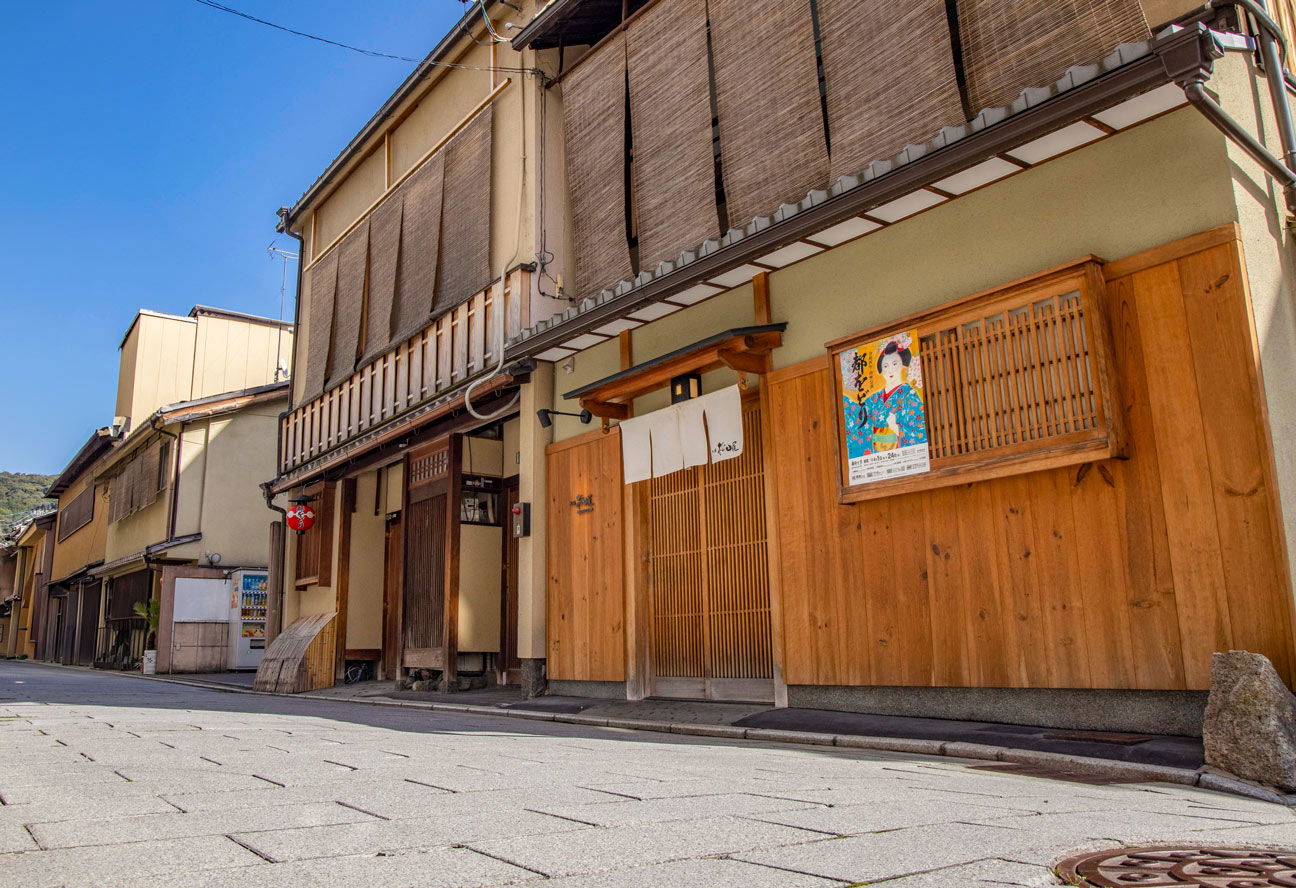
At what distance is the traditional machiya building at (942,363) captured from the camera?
6832mm

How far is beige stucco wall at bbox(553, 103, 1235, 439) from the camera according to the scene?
715cm

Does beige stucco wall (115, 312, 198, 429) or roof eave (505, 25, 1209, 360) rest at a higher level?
beige stucco wall (115, 312, 198, 429)

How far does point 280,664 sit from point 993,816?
653 inches

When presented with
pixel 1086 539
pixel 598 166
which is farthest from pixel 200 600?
pixel 1086 539

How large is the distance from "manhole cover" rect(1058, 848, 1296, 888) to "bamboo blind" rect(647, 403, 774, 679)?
6.90 m

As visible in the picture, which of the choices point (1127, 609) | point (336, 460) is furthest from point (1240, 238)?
point (336, 460)

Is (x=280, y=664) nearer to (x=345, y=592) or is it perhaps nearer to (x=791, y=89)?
(x=345, y=592)

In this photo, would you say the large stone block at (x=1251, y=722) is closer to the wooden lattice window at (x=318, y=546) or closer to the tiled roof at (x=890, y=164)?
the tiled roof at (x=890, y=164)

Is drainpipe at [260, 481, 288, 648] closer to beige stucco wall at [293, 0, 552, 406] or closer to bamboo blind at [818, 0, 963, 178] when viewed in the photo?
beige stucco wall at [293, 0, 552, 406]

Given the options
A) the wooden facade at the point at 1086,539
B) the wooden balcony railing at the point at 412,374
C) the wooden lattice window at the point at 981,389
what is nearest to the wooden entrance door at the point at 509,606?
the wooden balcony railing at the point at 412,374

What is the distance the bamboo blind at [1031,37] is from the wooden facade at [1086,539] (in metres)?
1.66

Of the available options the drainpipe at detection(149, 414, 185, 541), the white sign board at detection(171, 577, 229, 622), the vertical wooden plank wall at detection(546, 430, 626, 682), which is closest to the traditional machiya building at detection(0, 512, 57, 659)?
the drainpipe at detection(149, 414, 185, 541)

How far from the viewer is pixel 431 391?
1596 cm

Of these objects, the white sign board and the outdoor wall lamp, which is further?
the white sign board
